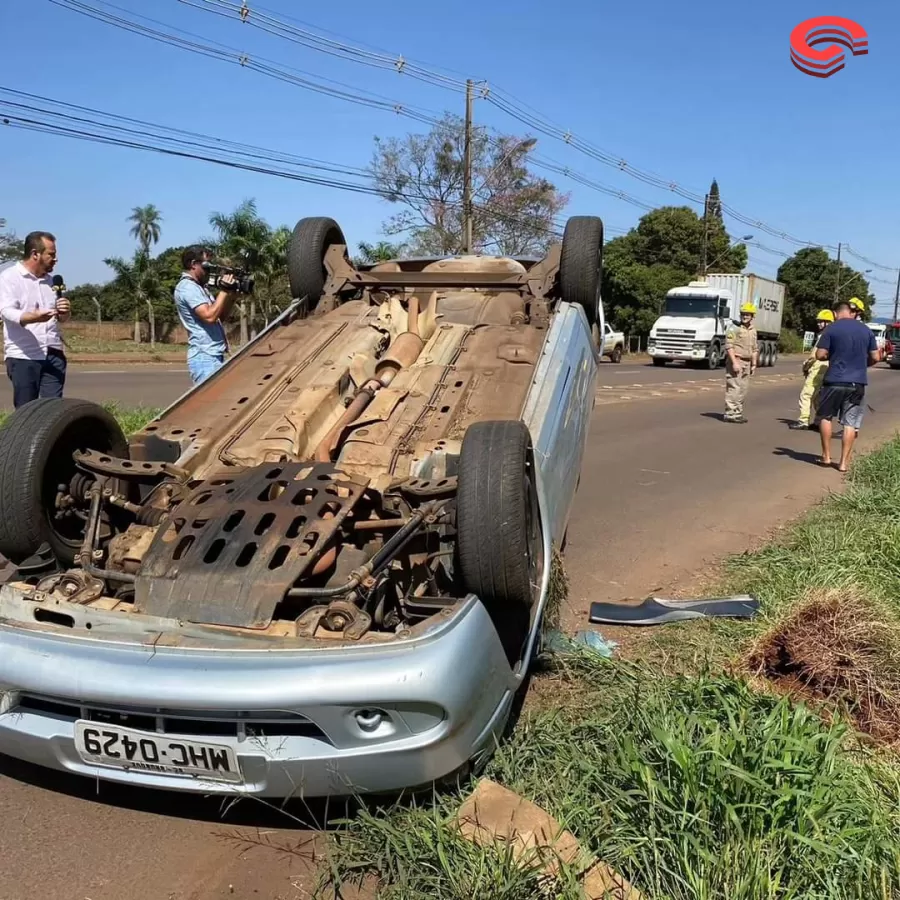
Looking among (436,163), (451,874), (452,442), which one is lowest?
(451,874)

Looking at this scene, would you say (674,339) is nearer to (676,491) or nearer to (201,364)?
(676,491)

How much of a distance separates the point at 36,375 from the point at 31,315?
47 centimetres

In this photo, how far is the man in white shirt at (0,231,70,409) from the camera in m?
5.73

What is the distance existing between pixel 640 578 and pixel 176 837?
3203 mm

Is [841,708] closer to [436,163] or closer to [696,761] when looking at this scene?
[696,761]

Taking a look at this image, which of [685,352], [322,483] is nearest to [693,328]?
[685,352]

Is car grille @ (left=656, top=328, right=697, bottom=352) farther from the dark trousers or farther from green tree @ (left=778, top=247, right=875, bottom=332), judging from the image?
green tree @ (left=778, top=247, right=875, bottom=332)

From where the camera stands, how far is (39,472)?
326cm

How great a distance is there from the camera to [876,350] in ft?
28.1

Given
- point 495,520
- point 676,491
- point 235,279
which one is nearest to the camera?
point 495,520

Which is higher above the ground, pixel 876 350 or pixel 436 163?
pixel 436 163

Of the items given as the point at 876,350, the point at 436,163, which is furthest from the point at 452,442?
the point at 436,163

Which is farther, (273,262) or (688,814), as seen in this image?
(273,262)

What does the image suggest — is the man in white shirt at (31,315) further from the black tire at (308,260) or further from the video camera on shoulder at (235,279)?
the black tire at (308,260)
